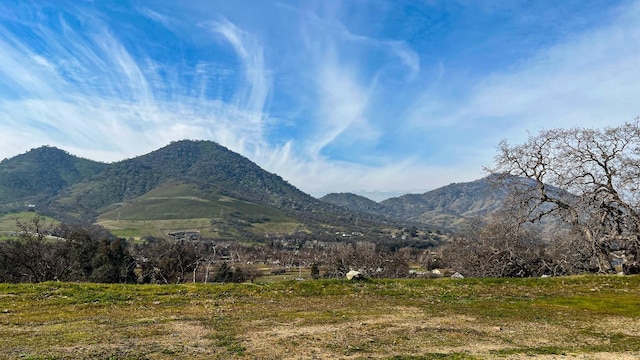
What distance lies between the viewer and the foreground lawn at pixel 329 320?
42.4 feet

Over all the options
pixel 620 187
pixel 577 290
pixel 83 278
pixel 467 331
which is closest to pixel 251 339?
pixel 467 331

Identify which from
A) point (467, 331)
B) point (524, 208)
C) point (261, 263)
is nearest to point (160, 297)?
point (467, 331)

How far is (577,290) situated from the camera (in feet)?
84.4

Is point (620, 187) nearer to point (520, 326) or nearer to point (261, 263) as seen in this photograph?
point (520, 326)

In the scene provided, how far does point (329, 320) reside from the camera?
1755 centimetres

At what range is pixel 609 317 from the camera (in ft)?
61.7

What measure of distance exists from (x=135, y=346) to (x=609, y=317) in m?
20.4

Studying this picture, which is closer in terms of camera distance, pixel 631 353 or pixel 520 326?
pixel 631 353

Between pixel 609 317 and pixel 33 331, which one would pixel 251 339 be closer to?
pixel 33 331

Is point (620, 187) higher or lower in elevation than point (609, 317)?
higher

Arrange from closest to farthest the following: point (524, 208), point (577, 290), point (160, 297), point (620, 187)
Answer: point (160, 297) < point (577, 290) < point (620, 187) < point (524, 208)

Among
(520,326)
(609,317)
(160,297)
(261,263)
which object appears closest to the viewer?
(520,326)

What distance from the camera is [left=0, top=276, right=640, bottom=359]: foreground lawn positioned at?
12938mm

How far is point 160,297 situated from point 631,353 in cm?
2161
